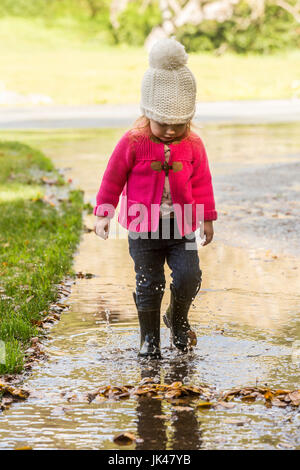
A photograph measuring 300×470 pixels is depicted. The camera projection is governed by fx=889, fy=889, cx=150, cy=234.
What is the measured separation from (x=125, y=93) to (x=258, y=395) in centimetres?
2310

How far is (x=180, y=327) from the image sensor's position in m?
4.72

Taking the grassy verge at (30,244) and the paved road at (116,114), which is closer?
the grassy verge at (30,244)

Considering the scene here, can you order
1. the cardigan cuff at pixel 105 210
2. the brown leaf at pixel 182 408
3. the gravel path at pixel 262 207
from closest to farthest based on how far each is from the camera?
the brown leaf at pixel 182 408 < the cardigan cuff at pixel 105 210 < the gravel path at pixel 262 207

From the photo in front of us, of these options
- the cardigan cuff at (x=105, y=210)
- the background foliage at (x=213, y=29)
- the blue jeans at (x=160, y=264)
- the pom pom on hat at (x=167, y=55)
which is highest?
the background foliage at (x=213, y=29)

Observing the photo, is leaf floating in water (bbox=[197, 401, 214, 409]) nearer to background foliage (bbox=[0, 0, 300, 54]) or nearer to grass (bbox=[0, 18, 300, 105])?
grass (bbox=[0, 18, 300, 105])


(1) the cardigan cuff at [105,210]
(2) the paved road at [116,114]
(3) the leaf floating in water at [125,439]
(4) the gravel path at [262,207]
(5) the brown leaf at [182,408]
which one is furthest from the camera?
(2) the paved road at [116,114]

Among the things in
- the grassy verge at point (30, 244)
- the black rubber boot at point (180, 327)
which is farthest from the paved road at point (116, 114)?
the black rubber boot at point (180, 327)

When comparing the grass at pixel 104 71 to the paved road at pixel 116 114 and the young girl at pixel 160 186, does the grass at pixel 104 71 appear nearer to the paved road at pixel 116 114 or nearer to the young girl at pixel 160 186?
the paved road at pixel 116 114

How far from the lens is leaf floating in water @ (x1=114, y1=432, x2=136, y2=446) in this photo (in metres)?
3.38

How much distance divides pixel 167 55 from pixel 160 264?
1063mm

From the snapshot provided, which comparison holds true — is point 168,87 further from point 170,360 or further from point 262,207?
point 262,207

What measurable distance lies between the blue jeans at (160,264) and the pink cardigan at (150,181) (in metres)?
0.09

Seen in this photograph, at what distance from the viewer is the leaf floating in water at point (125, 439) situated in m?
3.38

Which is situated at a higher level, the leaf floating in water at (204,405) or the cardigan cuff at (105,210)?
the cardigan cuff at (105,210)
